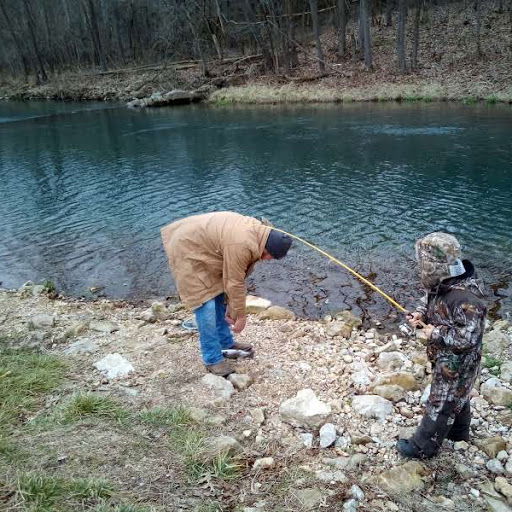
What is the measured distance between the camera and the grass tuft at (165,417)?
166 inches

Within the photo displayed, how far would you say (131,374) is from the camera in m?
5.23

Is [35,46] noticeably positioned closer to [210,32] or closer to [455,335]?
[210,32]

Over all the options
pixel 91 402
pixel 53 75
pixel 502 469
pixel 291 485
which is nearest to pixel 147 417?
pixel 91 402

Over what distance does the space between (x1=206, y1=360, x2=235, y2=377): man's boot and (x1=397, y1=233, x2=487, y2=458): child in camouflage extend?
189 cm

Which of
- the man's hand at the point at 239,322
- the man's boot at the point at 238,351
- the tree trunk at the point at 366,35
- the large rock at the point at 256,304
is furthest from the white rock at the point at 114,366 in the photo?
the tree trunk at the point at 366,35

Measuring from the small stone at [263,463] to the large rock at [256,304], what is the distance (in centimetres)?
371

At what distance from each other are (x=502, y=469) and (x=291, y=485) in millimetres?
1616

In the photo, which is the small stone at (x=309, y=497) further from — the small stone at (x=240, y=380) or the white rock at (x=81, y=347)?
the white rock at (x=81, y=347)

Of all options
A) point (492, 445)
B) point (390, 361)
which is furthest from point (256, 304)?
point (492, 445)

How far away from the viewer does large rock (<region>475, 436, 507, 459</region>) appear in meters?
3.89

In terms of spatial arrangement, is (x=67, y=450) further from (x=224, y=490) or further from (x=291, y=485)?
(x=291, y=485)

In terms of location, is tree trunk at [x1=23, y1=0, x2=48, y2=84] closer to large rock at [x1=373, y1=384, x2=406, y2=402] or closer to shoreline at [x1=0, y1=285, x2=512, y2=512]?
shoreline at [x1=0, y1=285, x2=512, y2=512]

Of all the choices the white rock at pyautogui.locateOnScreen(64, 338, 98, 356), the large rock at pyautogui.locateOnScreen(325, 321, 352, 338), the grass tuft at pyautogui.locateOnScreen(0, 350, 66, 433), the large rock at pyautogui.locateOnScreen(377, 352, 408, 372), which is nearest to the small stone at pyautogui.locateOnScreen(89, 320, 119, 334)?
the white rock at pyautogui.locateOnScreen(64, 338, 98, 356)

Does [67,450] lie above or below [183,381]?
above
